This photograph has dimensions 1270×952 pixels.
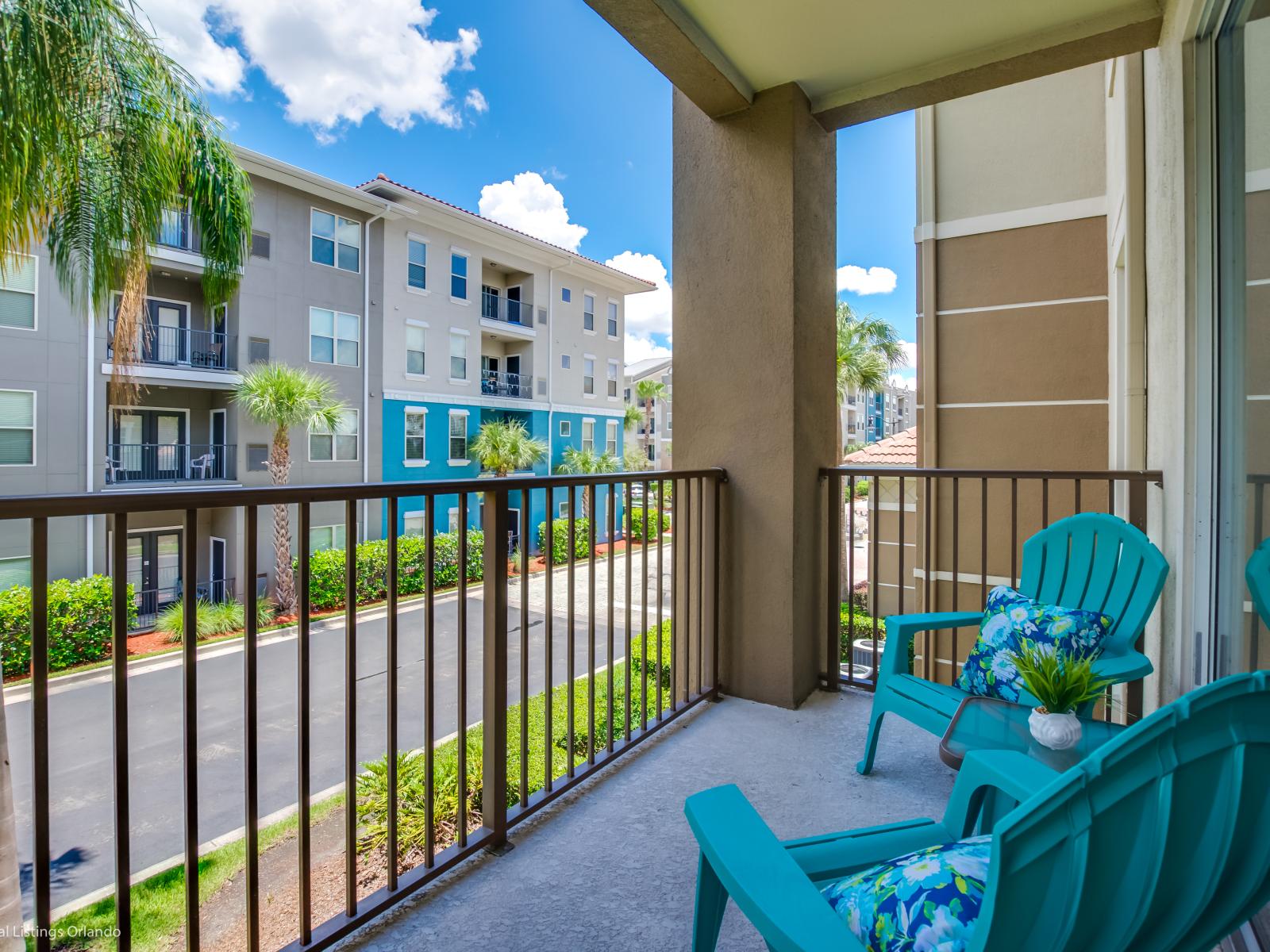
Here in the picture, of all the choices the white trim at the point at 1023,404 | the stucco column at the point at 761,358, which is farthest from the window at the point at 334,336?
the stucco column at the point at 761,358

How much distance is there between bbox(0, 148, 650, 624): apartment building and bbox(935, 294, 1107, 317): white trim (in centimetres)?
706

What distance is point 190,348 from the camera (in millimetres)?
11516

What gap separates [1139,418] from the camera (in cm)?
298

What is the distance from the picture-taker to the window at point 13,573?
26.2 feet

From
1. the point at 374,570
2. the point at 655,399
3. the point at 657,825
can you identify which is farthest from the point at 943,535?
the point at 655,399

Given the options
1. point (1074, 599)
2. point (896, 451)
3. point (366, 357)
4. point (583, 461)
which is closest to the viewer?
point (1074, 599)

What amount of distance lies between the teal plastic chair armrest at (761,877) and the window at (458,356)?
1507 cm

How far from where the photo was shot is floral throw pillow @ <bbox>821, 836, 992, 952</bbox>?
2.52ft

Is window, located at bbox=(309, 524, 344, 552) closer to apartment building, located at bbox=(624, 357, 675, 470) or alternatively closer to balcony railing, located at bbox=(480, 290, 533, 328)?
balcony railing, located at bbox=(480, 290, 533, 328)

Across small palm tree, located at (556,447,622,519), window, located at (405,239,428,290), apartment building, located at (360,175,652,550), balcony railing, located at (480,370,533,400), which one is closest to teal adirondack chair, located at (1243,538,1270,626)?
apartment building, located at (360,175,652,550)

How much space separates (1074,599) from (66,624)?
8.84 meters

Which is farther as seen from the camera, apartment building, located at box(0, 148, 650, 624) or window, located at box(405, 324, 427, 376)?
window, located at box(405, 324, 427, 376)

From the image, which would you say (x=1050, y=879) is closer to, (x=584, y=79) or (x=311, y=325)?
(x=311, y=325)

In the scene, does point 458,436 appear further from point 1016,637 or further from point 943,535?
point 1016,637
